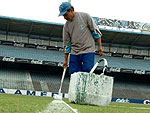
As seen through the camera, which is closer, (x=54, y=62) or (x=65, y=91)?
(x=65, y=91)

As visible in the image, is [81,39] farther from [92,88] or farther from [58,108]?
[58,108]

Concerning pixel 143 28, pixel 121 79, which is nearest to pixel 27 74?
pixel 121 79

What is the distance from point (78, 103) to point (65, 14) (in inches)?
57.6

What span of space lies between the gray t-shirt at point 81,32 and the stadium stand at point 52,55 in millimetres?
22600

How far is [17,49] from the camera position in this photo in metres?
32.9

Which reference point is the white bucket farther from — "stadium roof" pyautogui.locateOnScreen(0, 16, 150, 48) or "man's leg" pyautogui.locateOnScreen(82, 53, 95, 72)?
"stadium roof" pyautogui.locateOnScreen(0, 16, 150, 48)

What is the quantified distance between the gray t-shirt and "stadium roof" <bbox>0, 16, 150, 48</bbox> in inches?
1005

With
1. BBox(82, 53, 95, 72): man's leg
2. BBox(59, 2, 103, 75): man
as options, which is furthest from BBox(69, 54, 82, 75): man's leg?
BBox(82, 53, 95, 72): man's leg

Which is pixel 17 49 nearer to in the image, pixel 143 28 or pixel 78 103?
pixel 143 28

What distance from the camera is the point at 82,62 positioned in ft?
19.0

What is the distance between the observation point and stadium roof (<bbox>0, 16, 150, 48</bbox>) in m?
31.2

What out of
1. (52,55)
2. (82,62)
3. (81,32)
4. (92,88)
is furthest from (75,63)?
(52,55)

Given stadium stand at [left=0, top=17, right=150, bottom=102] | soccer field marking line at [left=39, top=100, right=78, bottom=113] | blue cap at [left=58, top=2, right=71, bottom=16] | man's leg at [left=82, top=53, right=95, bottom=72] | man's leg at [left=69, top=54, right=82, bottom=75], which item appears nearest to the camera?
soccer field marking line at [left=39, top=100, right=78, bottom=113]

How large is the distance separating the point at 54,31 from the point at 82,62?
27.4 m
